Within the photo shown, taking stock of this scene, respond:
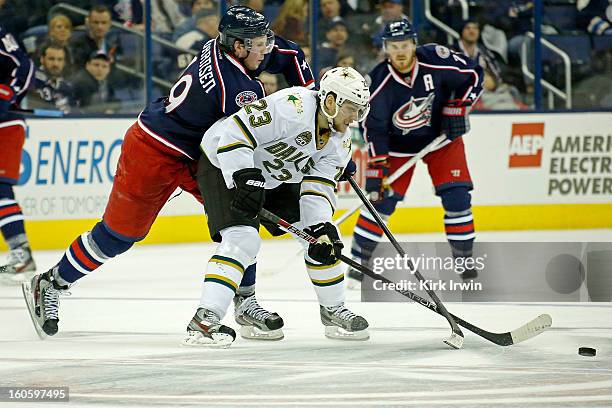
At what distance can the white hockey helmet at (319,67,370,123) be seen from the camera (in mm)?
3914

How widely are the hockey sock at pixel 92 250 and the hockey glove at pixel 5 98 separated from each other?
1.89 m

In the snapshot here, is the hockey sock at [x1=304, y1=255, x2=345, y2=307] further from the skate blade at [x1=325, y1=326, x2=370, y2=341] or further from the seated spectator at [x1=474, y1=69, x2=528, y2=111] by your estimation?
the seated spectator at [x1=474, y1=69, x2=528, y2=111]

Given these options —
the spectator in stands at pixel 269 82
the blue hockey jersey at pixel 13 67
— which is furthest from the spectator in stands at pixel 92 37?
the blue hockey jersey at pixel 13 67

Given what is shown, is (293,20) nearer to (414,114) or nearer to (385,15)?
(385,15)

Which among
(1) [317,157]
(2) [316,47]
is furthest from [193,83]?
(2) [316,47]

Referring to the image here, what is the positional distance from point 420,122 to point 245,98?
1.91 meters

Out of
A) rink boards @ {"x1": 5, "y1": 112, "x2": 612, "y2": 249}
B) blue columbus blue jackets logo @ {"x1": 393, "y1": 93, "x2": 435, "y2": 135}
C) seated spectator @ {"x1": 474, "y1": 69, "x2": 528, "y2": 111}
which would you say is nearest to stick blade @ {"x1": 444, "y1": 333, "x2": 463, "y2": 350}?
blue columbus blue jackets logo @ {"x1": 393, "y1": 93, "x2": 435, "y2": 135}

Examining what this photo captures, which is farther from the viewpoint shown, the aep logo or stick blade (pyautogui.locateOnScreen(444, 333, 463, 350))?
the aep logo

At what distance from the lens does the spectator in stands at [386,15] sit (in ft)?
28.3

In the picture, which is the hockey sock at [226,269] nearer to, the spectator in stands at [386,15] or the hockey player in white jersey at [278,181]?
the hockey player in white jersey at [278,181]

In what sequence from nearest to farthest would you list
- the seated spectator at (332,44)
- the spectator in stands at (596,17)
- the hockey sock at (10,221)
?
the hockey sock at (10,221)
the seated spectator at (332,44)
the spectator in stands at (596,17)

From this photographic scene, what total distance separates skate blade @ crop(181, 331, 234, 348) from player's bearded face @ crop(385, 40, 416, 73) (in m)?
2.16

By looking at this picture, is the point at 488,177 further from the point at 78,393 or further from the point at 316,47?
the point at 78,393

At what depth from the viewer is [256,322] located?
4.30 metres
